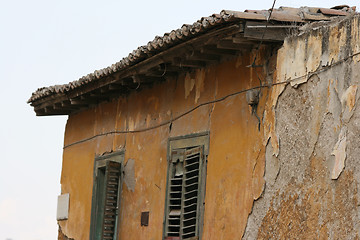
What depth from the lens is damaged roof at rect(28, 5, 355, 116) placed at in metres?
8.48

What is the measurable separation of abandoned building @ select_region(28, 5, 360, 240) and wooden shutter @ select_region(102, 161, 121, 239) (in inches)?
0.6

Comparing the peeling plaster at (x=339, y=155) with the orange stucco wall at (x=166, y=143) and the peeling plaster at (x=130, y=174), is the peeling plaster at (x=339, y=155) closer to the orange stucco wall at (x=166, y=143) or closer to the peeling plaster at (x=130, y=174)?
the orange stucco wall at (x=166, y=143)

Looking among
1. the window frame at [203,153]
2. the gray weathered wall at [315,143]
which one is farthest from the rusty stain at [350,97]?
the window frame at [203,153]

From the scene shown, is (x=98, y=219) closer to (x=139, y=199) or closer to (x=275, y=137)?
(x=139, y=199)

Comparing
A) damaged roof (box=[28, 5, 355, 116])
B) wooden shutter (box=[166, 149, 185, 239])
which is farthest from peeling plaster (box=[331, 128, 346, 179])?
wooden shutter (box=[166, 149, 185, 239])

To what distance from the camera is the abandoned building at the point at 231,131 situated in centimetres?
763

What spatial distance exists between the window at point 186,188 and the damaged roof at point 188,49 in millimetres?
928

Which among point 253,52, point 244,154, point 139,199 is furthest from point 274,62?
point 139,199

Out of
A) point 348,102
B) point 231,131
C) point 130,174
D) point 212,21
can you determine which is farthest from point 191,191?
point 348,102

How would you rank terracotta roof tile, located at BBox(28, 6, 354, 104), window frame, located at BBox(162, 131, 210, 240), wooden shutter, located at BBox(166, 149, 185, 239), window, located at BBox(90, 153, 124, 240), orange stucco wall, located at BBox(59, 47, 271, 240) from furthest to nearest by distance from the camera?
window, located at BBox(90, 153, 124, 240) < wooden shutter, located at BBox(166, 149, 185, 239) < window frame, located at BBox(162, 131, 210, 240) < orange stucco wall, located at BBox(59, 47, 271, 240) < terracotta roof tile, located at BBox(28, 6, 354, 104)

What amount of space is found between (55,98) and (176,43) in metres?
4.04

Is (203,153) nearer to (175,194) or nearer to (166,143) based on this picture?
(175,194)

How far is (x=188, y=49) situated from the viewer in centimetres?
945

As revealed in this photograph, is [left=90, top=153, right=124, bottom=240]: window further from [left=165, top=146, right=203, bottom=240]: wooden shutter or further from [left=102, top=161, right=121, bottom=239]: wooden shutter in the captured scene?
[left=165, top=146, right=203, bottom=240]: wooden shutter
